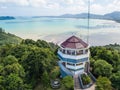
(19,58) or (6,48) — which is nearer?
(19,58)

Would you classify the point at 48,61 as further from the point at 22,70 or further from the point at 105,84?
the point at 105,84

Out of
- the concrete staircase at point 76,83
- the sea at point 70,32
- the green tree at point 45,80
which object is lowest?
the sea at point 70,32

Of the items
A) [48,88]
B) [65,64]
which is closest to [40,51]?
[65,64]

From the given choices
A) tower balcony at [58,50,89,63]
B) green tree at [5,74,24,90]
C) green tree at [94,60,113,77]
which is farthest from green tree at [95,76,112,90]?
green tree at [5,74,24,90]

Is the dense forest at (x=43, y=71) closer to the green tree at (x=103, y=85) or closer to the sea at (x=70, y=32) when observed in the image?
the green tree at (x=103, y=85)

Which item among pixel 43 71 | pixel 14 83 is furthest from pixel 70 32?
pixel 14 83

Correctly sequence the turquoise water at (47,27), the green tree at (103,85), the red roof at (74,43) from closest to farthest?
1. the green tree at (103,85)
2. the red roof at (74,43)
3. the turquoise water at (47,27)

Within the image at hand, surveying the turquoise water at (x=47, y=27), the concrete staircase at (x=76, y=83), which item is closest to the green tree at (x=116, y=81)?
the concrete staircase at (x=76, y=83)
